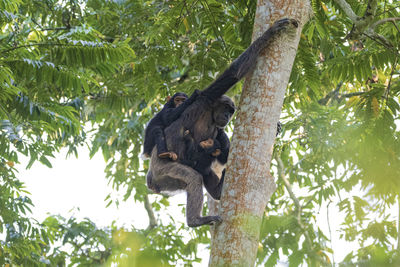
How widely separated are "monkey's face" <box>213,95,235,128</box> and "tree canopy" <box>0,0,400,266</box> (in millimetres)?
878

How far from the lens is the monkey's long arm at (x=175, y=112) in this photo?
5.61 m

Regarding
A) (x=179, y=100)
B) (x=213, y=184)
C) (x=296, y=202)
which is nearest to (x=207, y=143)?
(x=213, y=184)

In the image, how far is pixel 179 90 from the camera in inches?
290

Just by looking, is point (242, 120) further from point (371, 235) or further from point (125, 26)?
point (125, 26)

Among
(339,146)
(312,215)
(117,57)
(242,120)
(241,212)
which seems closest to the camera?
(241,212)

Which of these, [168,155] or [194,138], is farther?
[194,138]

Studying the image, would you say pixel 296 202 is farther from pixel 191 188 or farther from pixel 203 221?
pixel 203 221

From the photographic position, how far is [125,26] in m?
8.68

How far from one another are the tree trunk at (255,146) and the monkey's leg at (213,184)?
6.20 ft

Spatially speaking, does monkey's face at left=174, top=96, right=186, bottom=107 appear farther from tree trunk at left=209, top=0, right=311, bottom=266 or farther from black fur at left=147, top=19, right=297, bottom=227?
tree trunk at left=209, top=0, right=311, bottom=266

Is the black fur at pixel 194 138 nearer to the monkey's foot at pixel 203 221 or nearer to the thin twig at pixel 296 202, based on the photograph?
the monkey's foot at pixel 203 221

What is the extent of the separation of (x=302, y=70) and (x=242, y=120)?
2215 millimetres

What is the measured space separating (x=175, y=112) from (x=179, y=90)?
1590 millimetres

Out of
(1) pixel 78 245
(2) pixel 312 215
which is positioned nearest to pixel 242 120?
(2) pixel 312 215
